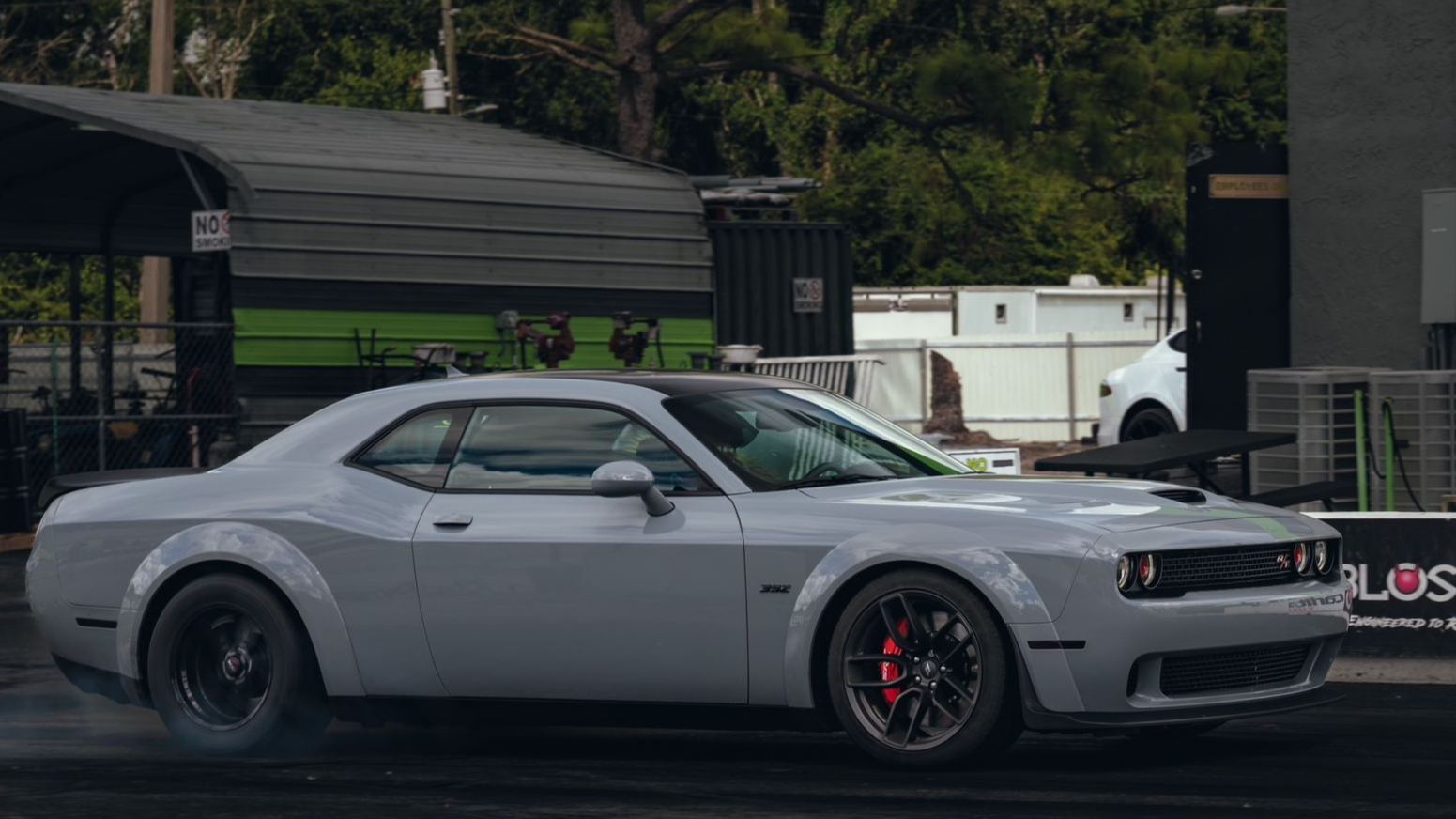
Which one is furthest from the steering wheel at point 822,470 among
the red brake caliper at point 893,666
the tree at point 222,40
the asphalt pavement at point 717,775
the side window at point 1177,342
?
the tree at point 222,40

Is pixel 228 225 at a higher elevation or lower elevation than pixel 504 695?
higher

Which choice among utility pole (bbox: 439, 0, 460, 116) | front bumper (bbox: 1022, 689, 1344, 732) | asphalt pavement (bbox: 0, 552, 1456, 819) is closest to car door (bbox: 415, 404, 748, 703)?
asphalt pavement (bbox: 0, 552, 1456, 819)

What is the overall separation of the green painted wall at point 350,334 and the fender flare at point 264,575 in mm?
11897

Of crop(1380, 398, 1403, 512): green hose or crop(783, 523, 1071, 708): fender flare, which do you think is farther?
crop(1380, 398, 1403, 512): green hose

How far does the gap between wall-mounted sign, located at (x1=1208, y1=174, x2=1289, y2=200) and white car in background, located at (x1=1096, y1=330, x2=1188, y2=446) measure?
22.5 feet

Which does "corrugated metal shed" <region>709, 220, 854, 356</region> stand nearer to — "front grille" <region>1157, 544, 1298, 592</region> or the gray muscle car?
the gray muscle car

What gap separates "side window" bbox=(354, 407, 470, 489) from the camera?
8000 mm

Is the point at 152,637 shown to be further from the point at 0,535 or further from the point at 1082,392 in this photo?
the point at 1082,392

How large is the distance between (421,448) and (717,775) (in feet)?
5.54

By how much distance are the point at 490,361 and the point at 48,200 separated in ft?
21.6

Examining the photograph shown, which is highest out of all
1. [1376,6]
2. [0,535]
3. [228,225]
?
[1376,6]

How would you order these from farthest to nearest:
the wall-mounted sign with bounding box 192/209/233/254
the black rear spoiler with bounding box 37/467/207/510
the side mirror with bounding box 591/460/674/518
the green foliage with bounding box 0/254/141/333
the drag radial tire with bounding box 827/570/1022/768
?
the green foliage with bounding box 0/254/141/333 < the wall-mounted sign with bounding box 192/209/233/254 < the black rear spoiler with bounding box 37/467/207/510 < the side mirror with bounding box 591/460/674/518 < the drag radial tire with bounding box 827/570/1022/768

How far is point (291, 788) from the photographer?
7285 mm

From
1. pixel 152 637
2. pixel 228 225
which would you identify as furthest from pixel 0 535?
pixel 152 637
